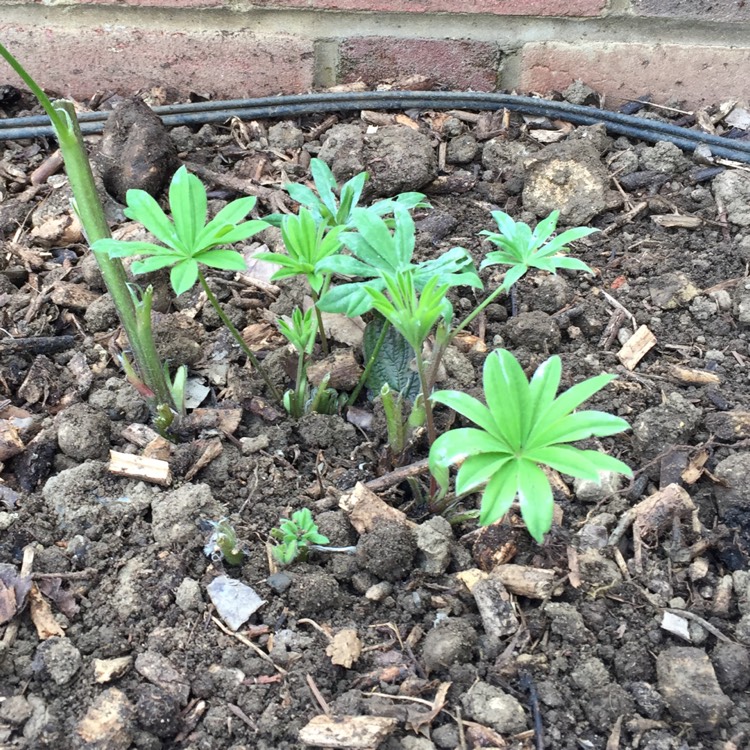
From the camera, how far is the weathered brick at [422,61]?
6.88 ft

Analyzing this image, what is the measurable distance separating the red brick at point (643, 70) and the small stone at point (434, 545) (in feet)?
4.66

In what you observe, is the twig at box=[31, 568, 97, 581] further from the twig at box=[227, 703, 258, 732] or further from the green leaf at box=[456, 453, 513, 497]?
the green leaf at box=[456, 453, 513, 497]

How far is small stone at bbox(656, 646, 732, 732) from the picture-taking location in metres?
1.08

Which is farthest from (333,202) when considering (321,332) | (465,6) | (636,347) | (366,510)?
(465,6)

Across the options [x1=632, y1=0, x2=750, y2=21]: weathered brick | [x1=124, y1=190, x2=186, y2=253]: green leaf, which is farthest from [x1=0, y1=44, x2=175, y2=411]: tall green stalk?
[x1=632, y1=0, x2=750, y2=21]: weathered brick

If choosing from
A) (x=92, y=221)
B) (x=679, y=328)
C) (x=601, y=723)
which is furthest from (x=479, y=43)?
(x=601, y=723)

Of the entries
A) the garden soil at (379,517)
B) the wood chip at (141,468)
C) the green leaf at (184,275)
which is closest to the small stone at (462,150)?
the garden soil at (379,517)

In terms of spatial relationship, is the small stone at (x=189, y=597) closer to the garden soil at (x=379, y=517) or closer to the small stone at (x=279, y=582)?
the garden soil at (x=379, y=517)

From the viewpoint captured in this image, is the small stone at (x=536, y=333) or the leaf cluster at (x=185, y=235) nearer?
the leaf cluster at (x=185, y=235)

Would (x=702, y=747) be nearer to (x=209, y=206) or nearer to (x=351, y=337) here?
(x=351, y=337)

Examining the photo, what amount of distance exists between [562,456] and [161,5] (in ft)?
5.53

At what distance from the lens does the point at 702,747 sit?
1068 mm

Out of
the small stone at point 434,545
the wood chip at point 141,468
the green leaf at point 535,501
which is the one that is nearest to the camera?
the green leaf at point 535,501

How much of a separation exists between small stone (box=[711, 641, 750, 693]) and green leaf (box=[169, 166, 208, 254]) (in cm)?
101
